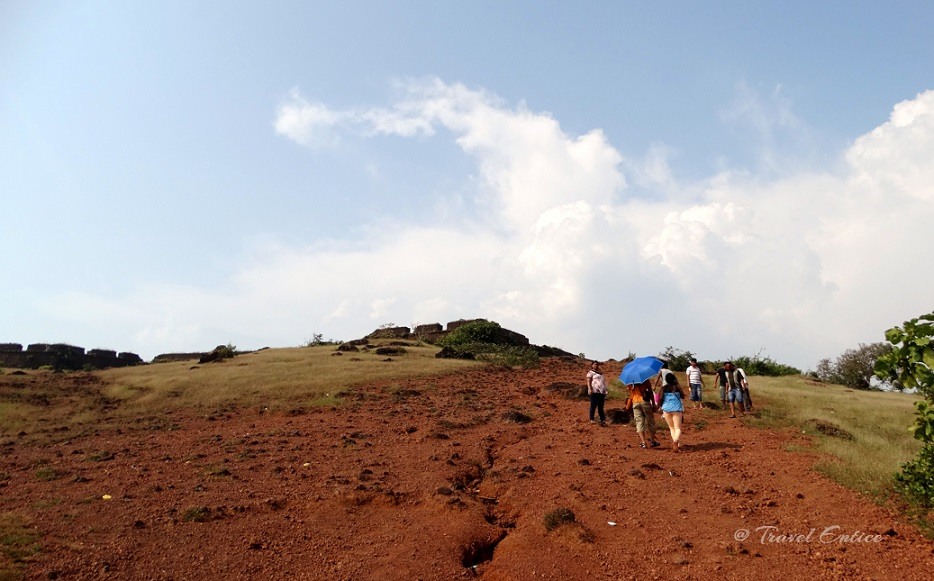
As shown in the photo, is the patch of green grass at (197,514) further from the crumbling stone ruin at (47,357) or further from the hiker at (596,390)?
the crumbling stone ruin at (47,357)

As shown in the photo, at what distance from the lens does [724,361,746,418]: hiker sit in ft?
49.6

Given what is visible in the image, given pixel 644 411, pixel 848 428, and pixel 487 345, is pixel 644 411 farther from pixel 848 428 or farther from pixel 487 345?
pixel 487 345

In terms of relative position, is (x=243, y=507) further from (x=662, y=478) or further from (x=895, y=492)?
(x=895, y=492)

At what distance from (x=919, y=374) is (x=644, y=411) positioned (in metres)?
6.13

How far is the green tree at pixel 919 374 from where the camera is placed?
5465 millimetres

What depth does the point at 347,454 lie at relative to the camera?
38.6 ft

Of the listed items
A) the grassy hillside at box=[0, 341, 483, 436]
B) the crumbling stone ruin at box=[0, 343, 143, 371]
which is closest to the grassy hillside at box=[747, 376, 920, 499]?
the grassy hillside at box=[0, 341, 483, 436]

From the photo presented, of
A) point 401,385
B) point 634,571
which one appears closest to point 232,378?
point 401,385

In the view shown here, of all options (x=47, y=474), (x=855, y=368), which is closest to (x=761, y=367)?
(x=855, y=368)

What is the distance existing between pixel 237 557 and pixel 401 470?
152 inches

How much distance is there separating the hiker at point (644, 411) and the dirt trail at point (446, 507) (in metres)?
0.31

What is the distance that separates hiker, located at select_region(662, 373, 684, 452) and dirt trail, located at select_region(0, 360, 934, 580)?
421 mm

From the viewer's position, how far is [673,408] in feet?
36.9

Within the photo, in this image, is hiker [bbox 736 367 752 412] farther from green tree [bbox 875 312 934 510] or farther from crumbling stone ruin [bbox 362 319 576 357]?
crumbling stone ruin [bbox 362 319 576 357]
